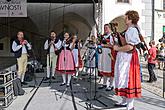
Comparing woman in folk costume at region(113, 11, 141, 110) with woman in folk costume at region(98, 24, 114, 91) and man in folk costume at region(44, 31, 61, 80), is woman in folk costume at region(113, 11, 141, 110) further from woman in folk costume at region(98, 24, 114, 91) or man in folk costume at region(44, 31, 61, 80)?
man in folk costume at region(44, 31, 61, 80)

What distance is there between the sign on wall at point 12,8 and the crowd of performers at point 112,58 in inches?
103

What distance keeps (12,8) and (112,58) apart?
5924 mm

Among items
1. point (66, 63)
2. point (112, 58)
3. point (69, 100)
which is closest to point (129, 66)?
point (112, 58)

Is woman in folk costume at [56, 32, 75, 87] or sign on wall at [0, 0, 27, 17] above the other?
sign on wall at [0, 0, 27, 17]

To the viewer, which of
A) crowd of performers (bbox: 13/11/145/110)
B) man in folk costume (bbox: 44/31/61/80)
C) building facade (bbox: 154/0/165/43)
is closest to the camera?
crowd of performers (bbox: 13/11/145/110)

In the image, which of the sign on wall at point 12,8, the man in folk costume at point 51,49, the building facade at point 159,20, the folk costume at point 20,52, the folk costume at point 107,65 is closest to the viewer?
the folk costume at point 107,65

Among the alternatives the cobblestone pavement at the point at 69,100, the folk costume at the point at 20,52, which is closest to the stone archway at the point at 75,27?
the folk costume at the point at 20,52

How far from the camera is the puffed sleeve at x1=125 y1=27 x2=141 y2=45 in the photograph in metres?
4.44

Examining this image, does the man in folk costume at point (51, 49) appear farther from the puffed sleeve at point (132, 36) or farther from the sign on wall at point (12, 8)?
the puffed sleeve at point (132, 36)

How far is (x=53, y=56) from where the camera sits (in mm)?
8750

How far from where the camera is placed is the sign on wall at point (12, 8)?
10299 mm

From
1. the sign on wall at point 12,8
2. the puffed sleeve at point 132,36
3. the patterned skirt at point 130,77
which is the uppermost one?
the sign on wall at point 12,8

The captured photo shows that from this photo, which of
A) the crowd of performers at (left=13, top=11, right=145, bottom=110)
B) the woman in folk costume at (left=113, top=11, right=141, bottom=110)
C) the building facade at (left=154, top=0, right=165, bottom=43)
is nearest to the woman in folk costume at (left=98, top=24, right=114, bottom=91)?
the crowd of performers at (left=13, top=11, right=145, bottom=110)

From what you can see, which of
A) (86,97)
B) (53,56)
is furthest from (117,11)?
(86,97)
